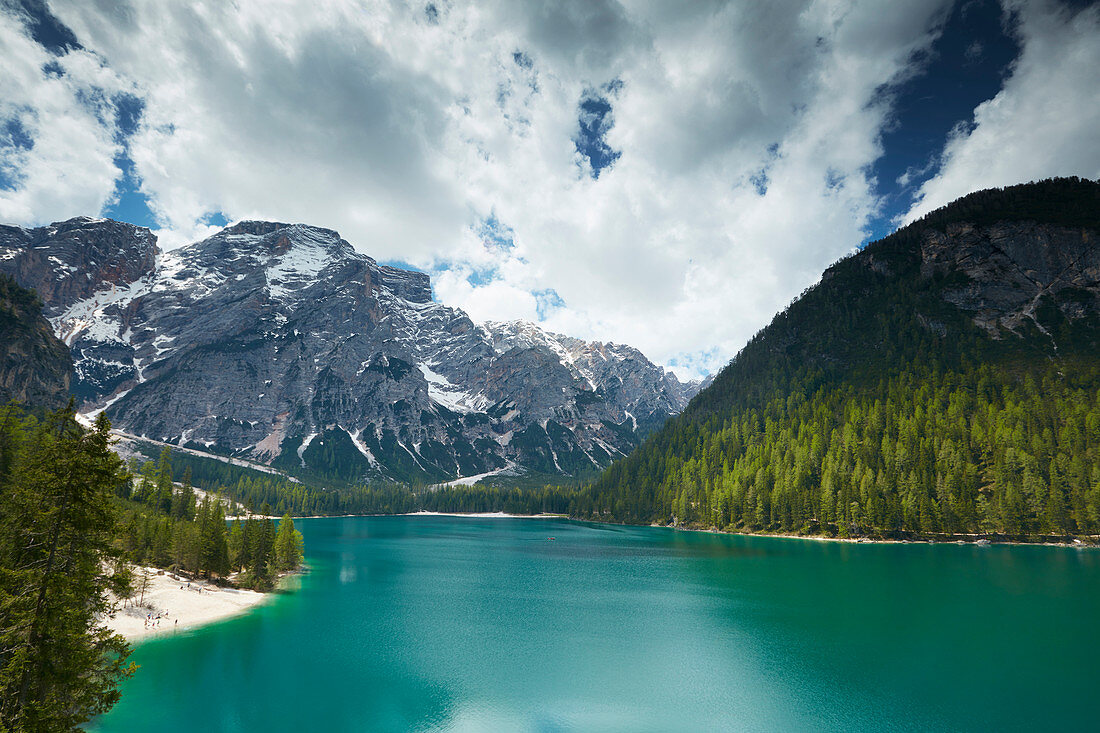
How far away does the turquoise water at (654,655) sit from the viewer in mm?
34531

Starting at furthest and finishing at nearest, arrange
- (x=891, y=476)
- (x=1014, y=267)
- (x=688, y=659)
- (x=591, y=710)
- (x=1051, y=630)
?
(x=1014, y=267)
(x=891, y=476)
(x=1051, y=630)
(x=688, y=659)
(x=591, y=710)

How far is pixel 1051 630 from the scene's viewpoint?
50.2 metres

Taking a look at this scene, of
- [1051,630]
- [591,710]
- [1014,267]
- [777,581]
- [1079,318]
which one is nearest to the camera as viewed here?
[591,710]

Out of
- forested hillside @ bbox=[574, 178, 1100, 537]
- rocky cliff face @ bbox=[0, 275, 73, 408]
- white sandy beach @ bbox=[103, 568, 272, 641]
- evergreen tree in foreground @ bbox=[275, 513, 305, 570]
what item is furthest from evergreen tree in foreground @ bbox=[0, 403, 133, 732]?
rocky cliff face @ bbox=[0, 275, 73, 408]

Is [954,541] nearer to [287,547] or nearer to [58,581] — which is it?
[287,547]

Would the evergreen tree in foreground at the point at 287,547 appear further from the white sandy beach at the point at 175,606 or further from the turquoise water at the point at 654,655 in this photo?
the white sandy beach at the point at 175,606

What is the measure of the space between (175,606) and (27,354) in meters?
162

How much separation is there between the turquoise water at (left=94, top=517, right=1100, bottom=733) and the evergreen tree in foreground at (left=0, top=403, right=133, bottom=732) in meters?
17.2

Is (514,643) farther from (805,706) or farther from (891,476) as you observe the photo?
(891,476)

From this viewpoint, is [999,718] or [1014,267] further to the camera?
[1014,267]

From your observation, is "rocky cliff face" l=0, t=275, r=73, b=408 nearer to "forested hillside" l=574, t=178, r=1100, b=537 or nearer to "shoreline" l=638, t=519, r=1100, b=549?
"forested hillside" l=574, t=178, r=1100, b=537

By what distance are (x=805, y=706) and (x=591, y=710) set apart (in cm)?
1500

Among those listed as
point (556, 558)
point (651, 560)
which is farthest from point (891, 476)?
point (556, 558)

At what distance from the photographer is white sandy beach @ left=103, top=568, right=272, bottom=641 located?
55.3 metres
